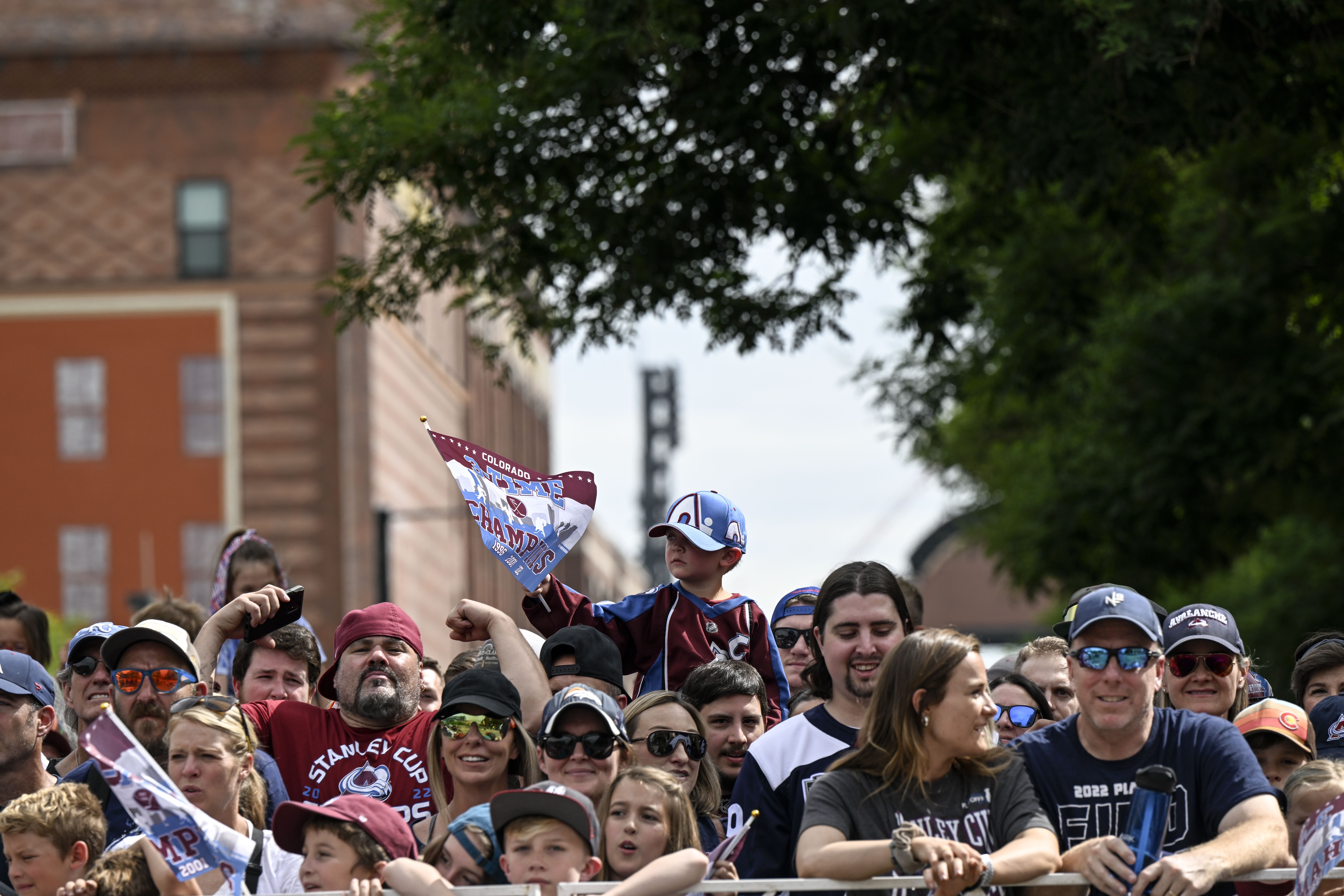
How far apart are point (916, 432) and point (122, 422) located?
71.8 feet

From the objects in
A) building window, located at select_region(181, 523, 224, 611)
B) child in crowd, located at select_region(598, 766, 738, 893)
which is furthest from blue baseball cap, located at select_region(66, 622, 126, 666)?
building window, located at select_region(181, 523, 224, 611)

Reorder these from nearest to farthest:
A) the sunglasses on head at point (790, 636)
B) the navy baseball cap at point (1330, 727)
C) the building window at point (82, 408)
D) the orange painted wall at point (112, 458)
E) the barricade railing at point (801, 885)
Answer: the barricade railing at point (801, 885)
the navy baseball cap at point (1330, 727)
the sunglasses on head at point (790, 636)
the orange painted wall at point (112, 458)
the building window at point (82, 408)

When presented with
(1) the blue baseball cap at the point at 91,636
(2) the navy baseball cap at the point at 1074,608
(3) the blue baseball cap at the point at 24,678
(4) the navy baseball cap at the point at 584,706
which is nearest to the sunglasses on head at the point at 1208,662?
(2) the navy baseball cap at the point at 1074,608

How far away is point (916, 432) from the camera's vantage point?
22.6 m

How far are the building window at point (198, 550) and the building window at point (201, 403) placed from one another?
4.64ft

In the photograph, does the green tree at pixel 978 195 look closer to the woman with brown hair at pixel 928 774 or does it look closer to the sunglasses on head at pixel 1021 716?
the sunglasses on head at pixel 1021 716

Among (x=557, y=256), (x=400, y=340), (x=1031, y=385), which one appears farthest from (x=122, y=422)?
(x=557, y=256)

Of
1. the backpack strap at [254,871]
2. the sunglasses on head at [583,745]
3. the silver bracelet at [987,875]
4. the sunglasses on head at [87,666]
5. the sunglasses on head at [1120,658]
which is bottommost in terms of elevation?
the backpack strap at [254,871]

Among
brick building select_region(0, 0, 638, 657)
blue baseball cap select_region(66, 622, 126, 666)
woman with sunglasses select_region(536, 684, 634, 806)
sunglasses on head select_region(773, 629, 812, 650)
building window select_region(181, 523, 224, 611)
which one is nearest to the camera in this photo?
woman with sunglasses select_region(536, 684, 634, 806)

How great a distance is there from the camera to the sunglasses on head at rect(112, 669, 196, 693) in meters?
7.39

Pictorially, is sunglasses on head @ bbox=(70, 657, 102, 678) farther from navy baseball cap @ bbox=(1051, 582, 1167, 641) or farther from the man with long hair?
navy baseball cap @ bbox=(1051, 582, 1167, 641)

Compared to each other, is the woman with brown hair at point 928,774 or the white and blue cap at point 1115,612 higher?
the white and blue cap at point 1115,612

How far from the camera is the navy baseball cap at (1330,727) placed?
761 cm

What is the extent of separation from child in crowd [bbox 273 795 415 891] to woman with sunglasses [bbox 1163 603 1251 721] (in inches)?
116
